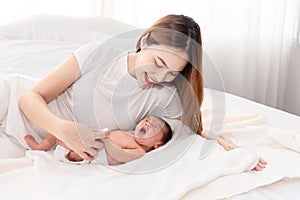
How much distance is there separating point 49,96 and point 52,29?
987 mm

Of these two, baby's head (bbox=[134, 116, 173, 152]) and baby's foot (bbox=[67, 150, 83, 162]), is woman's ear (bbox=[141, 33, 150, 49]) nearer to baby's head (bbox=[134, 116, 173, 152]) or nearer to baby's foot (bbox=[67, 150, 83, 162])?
baby's head (bbox=[134, 116, 173, 152])

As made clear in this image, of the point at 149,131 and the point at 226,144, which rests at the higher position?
the point at 149,131

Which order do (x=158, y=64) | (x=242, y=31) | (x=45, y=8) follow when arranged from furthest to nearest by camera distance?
(x=242, y=31) → (x=45, y=8) → (x=158, y=64)

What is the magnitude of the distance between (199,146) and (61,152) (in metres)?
0.35

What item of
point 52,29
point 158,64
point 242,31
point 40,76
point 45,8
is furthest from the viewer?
point 242,31

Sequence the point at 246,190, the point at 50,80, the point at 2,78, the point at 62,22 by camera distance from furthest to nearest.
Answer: the point at 62,22 → the point at 2,78 → the point at 50,80 → the point at 246,190

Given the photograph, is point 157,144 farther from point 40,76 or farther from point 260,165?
point 40,76

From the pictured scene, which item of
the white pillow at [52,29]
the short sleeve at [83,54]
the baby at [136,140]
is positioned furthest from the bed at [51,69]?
the short sleeve at [83,54]

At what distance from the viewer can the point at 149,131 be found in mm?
1124

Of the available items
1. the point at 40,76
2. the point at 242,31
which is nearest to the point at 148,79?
the point at 40,76

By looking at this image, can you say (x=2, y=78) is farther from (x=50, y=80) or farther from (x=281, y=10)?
(x=281, y=10)

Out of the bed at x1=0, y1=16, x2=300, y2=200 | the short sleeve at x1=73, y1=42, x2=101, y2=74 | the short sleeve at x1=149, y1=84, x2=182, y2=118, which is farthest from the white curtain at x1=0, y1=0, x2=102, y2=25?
the short sleeve at x1=149, y1=84, x2=182, y2=118

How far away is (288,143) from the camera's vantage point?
4.28ft

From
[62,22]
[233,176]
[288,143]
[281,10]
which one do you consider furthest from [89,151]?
[281,10]
